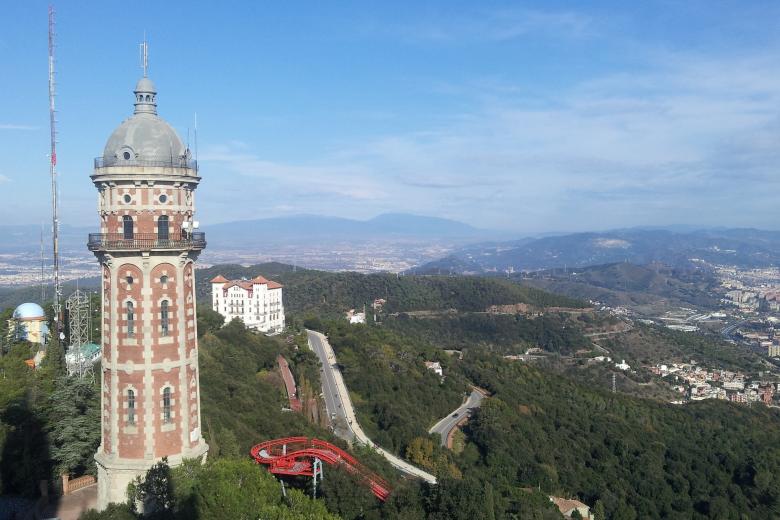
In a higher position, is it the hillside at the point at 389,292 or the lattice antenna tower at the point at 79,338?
the lattice antenna tower at the point at 79,338

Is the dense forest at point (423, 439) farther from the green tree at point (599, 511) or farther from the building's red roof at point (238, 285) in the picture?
the building's red roof at point (238, 285)

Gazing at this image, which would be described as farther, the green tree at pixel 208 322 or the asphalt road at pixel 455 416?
the asphalt road at pixel 455 416

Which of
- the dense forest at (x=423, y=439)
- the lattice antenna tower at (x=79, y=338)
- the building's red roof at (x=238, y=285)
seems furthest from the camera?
the building's red roof at (x=238, y=285)

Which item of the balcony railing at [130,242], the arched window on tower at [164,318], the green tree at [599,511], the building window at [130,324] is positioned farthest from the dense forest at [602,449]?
the balcony railing at [130,242]

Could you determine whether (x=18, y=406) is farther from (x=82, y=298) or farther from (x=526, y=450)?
(x=526, y=450)

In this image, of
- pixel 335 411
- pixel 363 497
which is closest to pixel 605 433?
pixel 335 411

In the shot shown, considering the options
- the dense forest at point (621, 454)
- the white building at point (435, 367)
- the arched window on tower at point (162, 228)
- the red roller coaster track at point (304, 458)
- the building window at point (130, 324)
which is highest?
the arched window on tower at point (162, 228)
